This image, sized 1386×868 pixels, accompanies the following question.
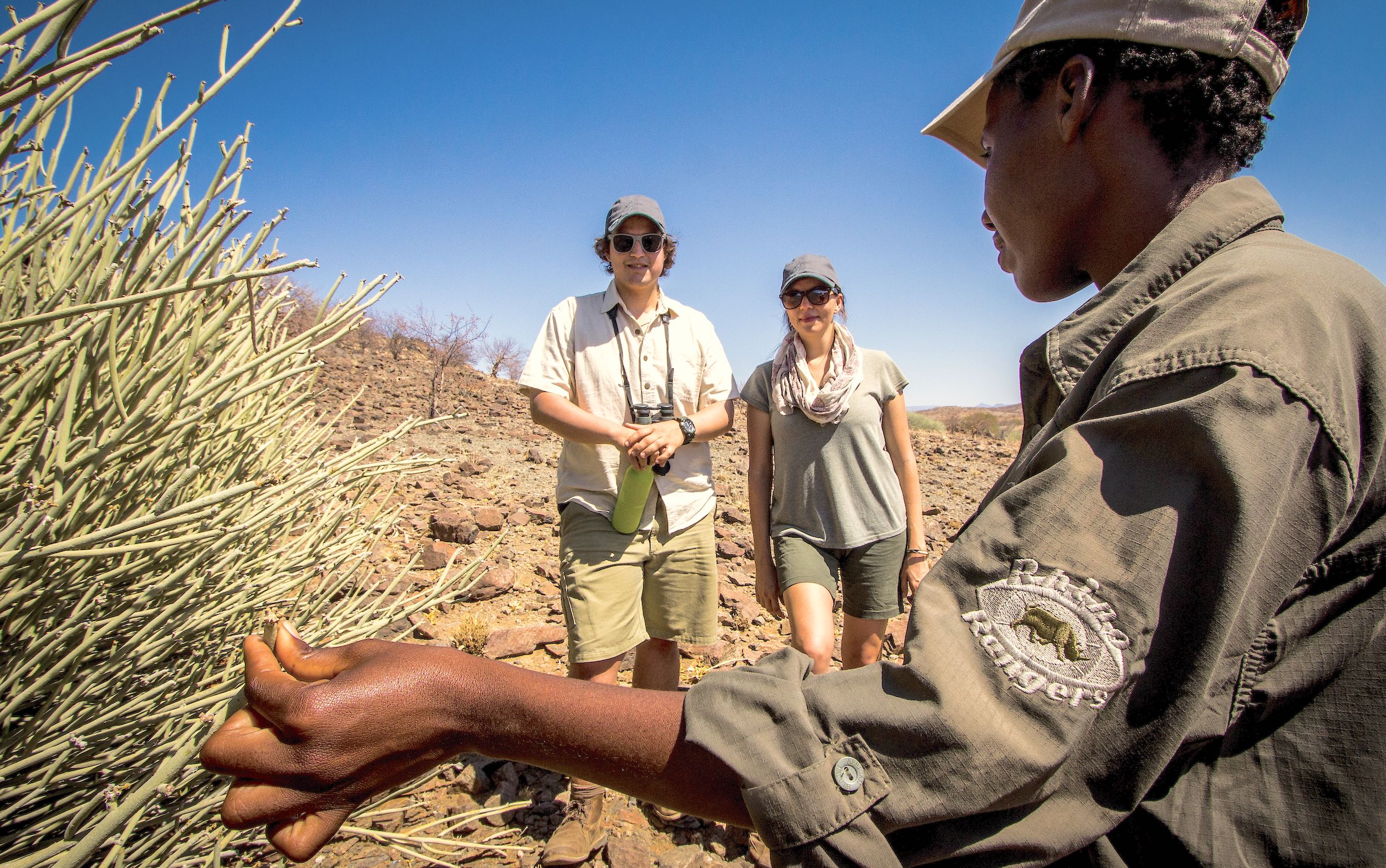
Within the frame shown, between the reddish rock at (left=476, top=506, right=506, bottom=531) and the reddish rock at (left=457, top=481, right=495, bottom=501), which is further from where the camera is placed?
the reddish rock at (left=457, top=481, right=495, bottom=501)

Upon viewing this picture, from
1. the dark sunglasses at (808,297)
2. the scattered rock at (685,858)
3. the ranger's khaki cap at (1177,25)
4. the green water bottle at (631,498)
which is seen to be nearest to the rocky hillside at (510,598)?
the scattered rock at (685,858)

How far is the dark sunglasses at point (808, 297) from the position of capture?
293cm

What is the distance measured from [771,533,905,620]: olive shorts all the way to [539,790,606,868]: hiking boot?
1049 millimetres

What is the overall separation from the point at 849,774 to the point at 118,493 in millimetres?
1402

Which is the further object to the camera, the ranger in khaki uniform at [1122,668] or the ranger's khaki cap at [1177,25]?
the ranger's khaki cap at [1177,25]

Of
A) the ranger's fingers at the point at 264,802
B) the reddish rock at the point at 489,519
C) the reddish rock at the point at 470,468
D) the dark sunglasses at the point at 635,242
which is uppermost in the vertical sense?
the dark sunglasses at the point at 635,242

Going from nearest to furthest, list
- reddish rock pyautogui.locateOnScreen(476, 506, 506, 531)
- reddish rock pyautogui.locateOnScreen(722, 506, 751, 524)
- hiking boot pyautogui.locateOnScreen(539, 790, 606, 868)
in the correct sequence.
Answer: hiking boot pyautogui.locateOnScreen(539, 790, 606, 868) < reddish rock pyautogui.locateOnScreen(476, 506, 506, 531) < reddish rock pyautogui.locateOnScreen(722, 506, 751, 524)

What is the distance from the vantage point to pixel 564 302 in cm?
266

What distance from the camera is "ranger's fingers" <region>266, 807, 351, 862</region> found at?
79 cm

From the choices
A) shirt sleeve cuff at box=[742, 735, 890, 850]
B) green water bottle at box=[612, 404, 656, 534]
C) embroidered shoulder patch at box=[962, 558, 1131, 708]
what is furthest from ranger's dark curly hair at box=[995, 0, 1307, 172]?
green water bottle at box=[612, 404, 656, 534]

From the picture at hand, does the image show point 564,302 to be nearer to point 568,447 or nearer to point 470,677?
point 568,447

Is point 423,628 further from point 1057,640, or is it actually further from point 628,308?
point 1057,640

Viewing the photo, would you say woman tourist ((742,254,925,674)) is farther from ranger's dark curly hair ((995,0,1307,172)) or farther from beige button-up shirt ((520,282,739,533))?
ranger's dark curly hair ((995,0,1307,172))

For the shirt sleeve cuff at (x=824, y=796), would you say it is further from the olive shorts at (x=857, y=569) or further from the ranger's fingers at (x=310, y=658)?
the olive shorts at (x=857, y=569)
